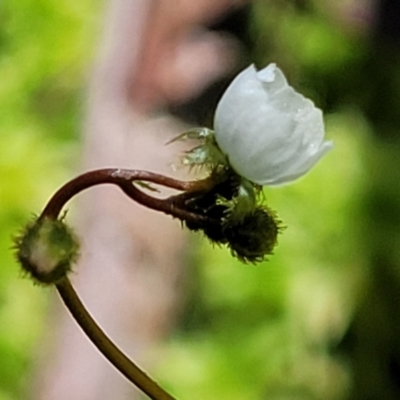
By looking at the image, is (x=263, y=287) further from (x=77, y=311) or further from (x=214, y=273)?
(x=77, y=311)

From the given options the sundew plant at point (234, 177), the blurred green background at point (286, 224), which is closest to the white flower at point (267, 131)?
the sundew plant at point (234, 177)

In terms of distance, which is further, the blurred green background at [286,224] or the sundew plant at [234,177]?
the blurred green background at [286,224]

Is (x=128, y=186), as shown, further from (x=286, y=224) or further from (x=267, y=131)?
(x=286, y=224)

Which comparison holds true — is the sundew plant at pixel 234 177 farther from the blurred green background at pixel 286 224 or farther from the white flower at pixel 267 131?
the blurred green background at pixel 286 224

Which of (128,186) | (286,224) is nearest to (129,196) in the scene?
(128,186)

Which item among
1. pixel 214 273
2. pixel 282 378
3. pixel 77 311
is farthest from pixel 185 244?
pixel 77 311

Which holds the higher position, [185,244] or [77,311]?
[185,244]

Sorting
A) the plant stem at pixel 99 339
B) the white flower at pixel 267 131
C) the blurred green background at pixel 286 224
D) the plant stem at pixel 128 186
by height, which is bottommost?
the plant stem at pixel 99 339
